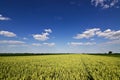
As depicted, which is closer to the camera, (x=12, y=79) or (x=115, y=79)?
(x=12, y=79)

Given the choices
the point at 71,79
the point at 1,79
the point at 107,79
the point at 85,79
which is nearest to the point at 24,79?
the point at 1,79

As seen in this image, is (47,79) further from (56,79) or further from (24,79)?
(24,79)

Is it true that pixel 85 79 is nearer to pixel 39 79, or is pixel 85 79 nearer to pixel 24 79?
pixel 39 79

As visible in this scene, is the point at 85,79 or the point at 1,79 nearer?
the point at 1,79

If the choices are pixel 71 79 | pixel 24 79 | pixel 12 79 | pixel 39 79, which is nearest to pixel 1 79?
pixel 12 79

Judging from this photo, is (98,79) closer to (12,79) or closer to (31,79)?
(31,79)

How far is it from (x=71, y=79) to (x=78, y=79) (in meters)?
0.42

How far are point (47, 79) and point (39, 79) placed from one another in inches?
18.6

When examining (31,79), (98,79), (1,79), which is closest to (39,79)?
(31,79)

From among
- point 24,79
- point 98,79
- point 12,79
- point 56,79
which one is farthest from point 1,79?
point 98,79

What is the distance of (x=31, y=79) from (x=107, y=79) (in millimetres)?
4498

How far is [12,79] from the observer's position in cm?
817

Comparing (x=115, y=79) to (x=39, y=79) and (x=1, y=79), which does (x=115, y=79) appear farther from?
(x=1, y=79)

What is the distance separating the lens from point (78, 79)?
8.66m
